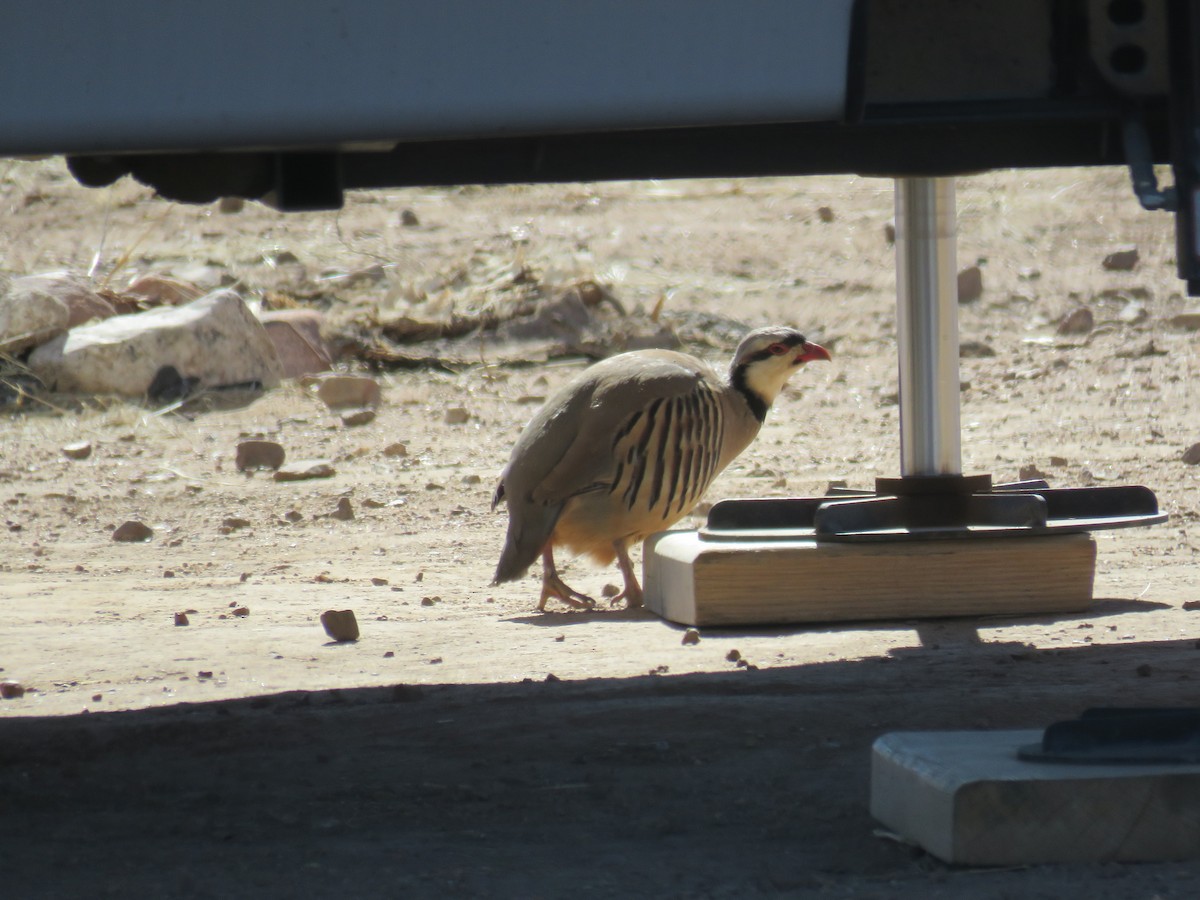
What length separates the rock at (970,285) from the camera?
39.4 feet

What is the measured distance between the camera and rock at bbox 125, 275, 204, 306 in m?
11.8

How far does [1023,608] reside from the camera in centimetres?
559

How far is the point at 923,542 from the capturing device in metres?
5.52

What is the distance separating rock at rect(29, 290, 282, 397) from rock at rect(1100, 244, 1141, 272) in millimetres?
5687

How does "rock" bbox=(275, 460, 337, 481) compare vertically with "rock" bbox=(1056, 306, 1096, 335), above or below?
below

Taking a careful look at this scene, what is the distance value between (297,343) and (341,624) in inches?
237

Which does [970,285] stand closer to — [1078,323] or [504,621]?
[1078,323]

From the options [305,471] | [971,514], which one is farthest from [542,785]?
[305,471]

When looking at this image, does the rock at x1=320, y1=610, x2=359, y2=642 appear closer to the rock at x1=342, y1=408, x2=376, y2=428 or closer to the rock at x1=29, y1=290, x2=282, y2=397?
the rock at x1=342, y1=408, x2=376, y2=428

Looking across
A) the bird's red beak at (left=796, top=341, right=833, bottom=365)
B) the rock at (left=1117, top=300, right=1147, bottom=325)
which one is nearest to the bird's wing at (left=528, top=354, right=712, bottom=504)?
the bird's red beak at (left=796, top=341, right=833, bottom=365)

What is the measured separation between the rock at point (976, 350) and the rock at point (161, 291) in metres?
4.89

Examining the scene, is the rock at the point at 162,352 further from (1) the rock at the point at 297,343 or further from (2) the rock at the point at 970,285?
(2) the rock at the point at 970,285

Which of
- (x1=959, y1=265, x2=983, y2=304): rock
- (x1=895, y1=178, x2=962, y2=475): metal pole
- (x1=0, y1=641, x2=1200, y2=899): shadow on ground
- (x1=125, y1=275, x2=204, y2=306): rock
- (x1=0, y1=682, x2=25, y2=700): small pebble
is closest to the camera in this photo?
(x1=0, y1=641, x2=1200, y2=899): shadow on ground

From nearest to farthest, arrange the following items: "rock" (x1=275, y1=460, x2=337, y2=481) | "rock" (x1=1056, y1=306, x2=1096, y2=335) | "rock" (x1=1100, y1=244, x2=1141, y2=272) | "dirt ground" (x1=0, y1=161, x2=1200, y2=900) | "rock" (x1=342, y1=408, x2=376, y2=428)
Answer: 1. "dirt ground" (x1=0, y1=161, x2=1200, y2=900)
2. "rock" (x1=275, y1=460, x2=337, y2=481)
3. "rock" (x1=342, y1=408, x2=376, y2=428)
4. "rock" (x1=1056, y1=306, x2=1096, y2=335)
5. "rock" (x1=1100, y1=244, x2=1141, y2=272)
